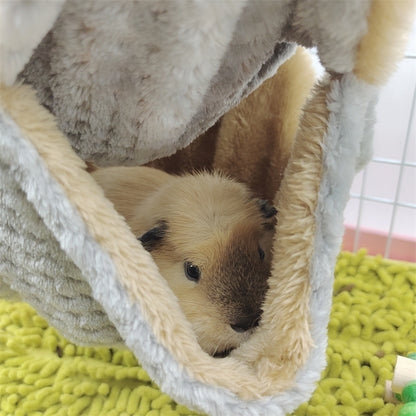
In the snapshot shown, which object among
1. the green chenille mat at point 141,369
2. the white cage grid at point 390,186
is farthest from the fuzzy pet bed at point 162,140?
the white cage grid at point 390,186

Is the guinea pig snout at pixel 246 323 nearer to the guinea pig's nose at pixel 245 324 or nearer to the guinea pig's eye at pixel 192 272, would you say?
the guinea pig's nose at pixel 245 324

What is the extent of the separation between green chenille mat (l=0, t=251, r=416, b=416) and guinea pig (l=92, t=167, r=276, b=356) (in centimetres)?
25

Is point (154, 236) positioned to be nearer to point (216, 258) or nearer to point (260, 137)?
point (216, 258)

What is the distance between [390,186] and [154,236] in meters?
1.10

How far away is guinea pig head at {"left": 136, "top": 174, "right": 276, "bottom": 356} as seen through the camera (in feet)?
2.61

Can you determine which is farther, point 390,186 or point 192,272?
point 390,186

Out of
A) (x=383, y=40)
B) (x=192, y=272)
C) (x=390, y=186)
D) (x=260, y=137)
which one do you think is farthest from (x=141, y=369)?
(x=390, y=186)

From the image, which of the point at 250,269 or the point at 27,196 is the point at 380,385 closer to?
the point at 250,269

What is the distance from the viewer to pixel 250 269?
0.83m

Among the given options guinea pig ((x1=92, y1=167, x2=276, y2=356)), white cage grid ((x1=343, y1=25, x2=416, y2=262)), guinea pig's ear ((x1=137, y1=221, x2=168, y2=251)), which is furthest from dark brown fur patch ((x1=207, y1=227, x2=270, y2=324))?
white cage grid ((x1=343, y1=25, x2=416, y2=262))

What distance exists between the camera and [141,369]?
3.26ft

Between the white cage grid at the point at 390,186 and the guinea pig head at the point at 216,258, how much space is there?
2.03 ft

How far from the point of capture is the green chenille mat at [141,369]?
0.93 m

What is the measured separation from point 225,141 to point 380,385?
65cm
